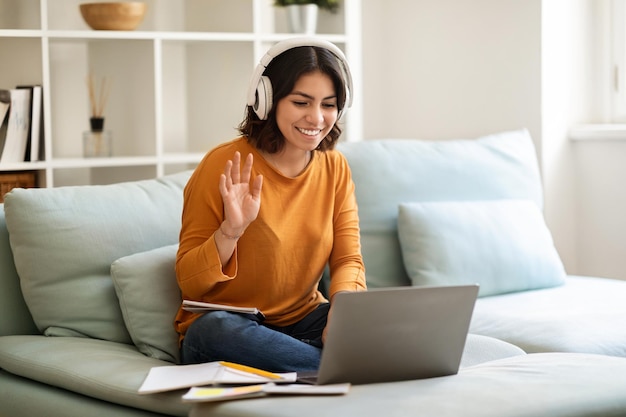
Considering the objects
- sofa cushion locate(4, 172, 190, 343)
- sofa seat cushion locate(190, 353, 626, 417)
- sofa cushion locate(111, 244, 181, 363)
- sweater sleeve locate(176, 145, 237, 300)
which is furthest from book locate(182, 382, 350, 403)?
sofa cushion locate(4, 172, 190, 343)

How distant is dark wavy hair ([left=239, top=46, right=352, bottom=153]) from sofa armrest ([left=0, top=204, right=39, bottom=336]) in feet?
2.06

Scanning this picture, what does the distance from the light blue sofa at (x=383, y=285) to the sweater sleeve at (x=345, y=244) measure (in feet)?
1.01

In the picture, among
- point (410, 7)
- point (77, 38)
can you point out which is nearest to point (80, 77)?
point (77, 38)

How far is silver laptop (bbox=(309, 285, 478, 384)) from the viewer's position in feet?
5.64

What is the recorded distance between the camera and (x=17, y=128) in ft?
10.5

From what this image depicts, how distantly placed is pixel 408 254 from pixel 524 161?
61 centimetres

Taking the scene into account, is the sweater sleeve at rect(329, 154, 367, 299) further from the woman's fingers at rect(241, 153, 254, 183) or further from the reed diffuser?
the reed diffuser

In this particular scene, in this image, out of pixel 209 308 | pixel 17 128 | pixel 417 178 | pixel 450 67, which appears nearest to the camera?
pixel 209 308

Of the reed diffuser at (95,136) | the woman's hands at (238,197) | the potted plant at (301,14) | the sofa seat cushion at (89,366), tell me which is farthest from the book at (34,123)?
the woman's hands at (238,197)

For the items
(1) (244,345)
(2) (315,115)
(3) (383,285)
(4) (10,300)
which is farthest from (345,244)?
(4) (10,300)

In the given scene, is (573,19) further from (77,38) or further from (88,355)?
(88,355)

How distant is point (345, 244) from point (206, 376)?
60 centimetres

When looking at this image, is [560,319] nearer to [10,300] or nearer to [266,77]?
[266,77]

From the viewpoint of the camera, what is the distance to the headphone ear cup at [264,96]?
2.14m
